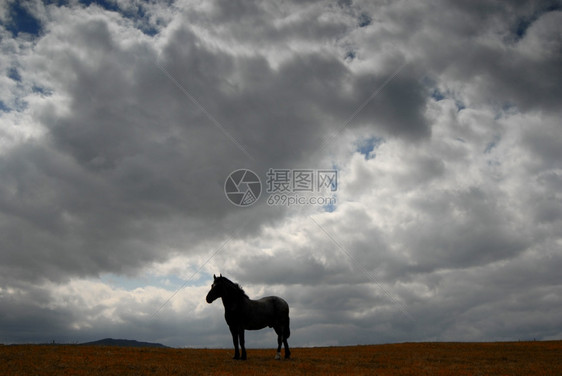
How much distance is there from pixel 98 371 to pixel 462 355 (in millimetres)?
21371

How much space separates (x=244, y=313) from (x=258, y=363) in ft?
11.5

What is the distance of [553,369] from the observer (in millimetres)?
20484

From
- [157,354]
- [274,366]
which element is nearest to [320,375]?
[274,366]

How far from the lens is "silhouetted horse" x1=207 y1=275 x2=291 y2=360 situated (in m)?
24.7

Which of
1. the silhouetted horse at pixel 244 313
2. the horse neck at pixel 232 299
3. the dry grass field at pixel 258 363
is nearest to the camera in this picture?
the dry grass field at pixel 258 363

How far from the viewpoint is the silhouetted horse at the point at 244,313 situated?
80.9 feet

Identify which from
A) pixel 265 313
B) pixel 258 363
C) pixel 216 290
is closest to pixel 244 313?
pixel 265 313

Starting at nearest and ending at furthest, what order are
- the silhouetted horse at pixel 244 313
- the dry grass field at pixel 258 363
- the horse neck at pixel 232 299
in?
1. the dry grass field at pixel 258 363
2. the silhouetted horse at pixel 244 313
3. the horse neck at pixel 232 299

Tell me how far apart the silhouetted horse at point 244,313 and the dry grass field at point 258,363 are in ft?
5.84

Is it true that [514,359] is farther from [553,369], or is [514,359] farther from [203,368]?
[203,368]

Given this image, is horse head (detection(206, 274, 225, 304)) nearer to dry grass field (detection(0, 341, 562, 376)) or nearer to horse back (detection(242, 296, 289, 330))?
horse back (detection(242, 296, 289, 330))

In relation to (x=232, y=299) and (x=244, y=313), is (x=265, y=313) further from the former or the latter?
(x=232, y=299)

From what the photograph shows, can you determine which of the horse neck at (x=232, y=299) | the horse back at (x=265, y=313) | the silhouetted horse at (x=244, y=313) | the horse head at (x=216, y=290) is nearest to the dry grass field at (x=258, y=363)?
the silhouetted horse at (x=244, y=313)

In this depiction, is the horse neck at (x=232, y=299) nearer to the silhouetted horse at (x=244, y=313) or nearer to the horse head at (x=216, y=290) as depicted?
the silhouetted horse at (x=244, y=313)
